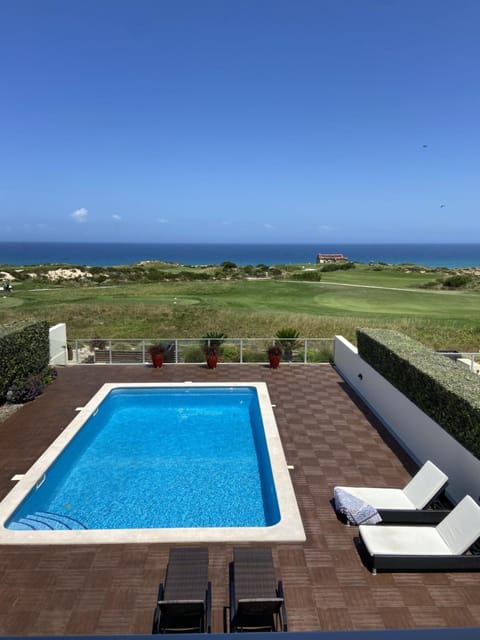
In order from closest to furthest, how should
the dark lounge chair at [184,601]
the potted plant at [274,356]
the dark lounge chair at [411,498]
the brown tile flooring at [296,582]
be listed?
the dark lounge chair at [184,601] → the brown tile flooring at [296,582] → the dark lounge chair at [411,498] → the potted plant at [274,356]

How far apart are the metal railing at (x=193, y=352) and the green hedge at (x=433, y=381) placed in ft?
16.3

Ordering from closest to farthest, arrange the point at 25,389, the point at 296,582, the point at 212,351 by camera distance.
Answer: the point at 296,582, the point at 25,389, the point at 212,351

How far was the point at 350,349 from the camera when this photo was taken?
16.2 meters

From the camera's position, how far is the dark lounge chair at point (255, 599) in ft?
18.3

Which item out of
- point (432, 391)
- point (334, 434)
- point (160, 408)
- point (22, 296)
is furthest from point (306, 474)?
point (22, 296)

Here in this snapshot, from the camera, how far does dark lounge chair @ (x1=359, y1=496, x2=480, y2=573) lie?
260 inches

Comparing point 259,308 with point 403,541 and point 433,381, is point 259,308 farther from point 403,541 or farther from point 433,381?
point 403,541

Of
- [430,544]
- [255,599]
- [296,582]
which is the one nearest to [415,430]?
[430,544]

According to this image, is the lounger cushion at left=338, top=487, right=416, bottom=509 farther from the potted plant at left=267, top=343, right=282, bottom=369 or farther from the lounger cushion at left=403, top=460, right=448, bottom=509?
the potted plant at left=267, top=343, right=282, bottom=369

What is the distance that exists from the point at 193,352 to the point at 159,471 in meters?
8.81

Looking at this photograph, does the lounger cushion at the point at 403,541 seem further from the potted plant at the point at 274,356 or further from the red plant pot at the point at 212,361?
the red plant pot at the point at 212,361

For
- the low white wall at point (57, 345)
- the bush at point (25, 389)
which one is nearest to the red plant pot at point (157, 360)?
the low white wall at point (57, 345)

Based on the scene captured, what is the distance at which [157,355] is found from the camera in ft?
58.8

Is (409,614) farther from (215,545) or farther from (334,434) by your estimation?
(334,434)
